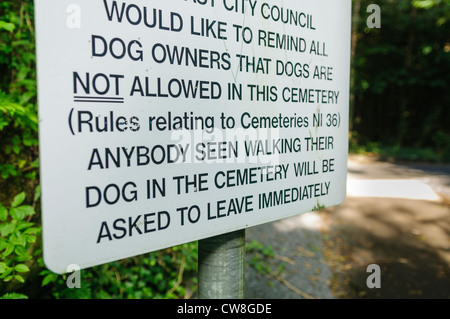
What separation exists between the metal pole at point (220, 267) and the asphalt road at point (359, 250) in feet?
6.49

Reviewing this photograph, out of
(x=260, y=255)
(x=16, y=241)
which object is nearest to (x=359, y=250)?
(x=260, y=255)

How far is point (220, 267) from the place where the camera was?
54.6 inches

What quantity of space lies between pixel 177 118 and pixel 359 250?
13.9ft

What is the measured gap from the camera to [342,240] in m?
5.02

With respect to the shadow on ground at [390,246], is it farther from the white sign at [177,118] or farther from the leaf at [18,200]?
the leaf at [18,200]

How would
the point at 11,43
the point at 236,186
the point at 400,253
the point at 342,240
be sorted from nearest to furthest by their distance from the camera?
the point at 236,186 → the point at 11,43 → the point at 400,253 → the point at 342,240

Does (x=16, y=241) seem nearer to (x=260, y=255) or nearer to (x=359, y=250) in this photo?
(x=260, y=255)

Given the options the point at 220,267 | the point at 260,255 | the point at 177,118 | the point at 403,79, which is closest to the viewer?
the point at 177,118

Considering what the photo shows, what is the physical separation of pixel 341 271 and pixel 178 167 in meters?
3.61

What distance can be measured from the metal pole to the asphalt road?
1.98 metres

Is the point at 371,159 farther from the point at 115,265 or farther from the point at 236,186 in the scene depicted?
the point at 236,186

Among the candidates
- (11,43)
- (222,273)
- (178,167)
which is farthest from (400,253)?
(11,43)

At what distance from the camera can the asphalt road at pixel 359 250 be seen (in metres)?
3.65

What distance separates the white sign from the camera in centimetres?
95
